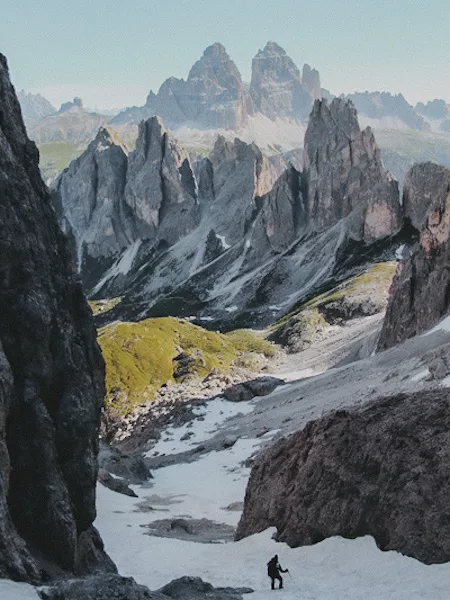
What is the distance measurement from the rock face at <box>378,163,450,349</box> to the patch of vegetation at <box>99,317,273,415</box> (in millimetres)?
38246

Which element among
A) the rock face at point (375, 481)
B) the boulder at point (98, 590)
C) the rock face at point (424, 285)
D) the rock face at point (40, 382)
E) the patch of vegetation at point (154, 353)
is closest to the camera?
the boulder at point (98, 590)

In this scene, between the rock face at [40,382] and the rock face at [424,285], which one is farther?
the rock face at [424,285]

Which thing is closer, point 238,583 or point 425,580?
point 425,580

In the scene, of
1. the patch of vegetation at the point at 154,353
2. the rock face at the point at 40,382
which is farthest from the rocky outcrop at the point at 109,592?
the patch of vegetation at the point at 154,353

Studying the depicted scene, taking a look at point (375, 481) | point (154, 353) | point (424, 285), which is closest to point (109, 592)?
point (375, 481)

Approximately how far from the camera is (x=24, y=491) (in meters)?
21.7

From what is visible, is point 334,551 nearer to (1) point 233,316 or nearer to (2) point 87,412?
(2) point 87,412

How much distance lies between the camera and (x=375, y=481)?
25047 mm

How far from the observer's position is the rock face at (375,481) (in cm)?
2227

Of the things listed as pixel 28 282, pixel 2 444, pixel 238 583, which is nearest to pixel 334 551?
pixel 238 583

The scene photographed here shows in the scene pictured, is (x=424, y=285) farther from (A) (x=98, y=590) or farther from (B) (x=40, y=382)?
(A) (x=98, y=590)

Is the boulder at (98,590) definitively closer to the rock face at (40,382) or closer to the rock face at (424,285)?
the rock face at (40,382)

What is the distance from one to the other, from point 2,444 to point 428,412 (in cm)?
1700

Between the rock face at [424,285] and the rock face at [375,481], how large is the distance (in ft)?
178
